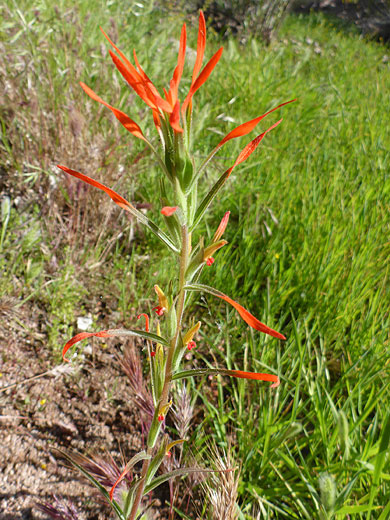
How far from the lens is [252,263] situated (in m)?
1.75

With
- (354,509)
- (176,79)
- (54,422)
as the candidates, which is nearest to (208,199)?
(176,79)

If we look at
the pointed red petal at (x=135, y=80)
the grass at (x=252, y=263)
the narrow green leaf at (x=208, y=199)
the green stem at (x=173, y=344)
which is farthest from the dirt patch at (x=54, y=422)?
the pointed red petal at (x=135, y=80)

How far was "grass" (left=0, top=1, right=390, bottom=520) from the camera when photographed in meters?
1.19

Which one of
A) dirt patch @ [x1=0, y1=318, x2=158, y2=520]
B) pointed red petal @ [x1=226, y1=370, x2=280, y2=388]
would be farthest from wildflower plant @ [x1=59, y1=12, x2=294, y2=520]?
dirt patch @ [x1=0, y1=318, x2=158, y2=520]

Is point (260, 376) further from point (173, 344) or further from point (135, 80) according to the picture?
point (135, 80)

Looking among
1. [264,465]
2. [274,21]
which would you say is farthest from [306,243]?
[274,21]

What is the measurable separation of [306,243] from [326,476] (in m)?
1.08

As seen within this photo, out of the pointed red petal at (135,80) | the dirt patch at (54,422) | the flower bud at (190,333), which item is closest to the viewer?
the pointed red petal at (135,80)

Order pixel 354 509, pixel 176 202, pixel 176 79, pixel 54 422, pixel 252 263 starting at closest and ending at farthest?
pixel 176 79, pixel 176 202, pixel 354 509, pixel 54 422, pixel 252 263

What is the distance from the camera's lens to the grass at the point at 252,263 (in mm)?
1193

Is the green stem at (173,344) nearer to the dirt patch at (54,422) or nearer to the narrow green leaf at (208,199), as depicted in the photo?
the narrow green leaf at (208,199)

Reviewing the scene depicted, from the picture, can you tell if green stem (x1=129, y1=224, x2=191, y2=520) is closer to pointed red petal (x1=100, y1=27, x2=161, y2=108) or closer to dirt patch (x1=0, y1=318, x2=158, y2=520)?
pointed red petal (x1=100, y1=27, x2=161, y2=108)

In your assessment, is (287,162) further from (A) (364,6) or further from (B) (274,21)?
(A) (364,6)

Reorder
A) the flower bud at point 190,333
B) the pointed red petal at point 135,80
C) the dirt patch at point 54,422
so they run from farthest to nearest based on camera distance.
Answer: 1. the dirt patch at point 54,422
2. the flower bud at point 190,333
3. the pointed red petal at point 135,80
